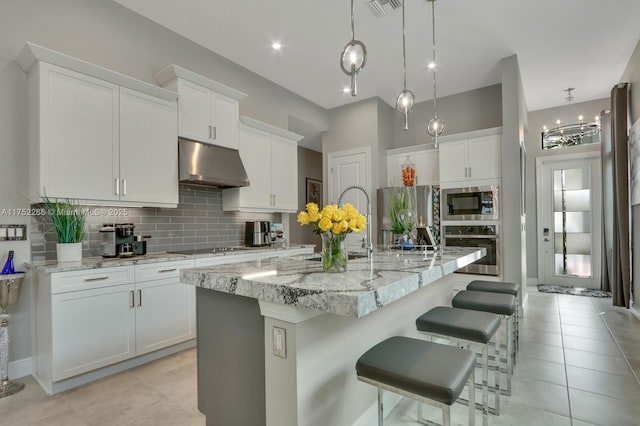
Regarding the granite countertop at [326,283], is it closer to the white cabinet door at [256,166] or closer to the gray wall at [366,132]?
the white cabinet door at [256,166]

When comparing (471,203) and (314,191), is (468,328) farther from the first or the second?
(314,191)

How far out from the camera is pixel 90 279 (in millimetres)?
2389

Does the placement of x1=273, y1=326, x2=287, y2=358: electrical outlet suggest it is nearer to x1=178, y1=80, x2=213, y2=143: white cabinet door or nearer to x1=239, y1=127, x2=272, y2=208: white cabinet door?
x1=178, y1=80, x2=213, y2=143: white cabinet door

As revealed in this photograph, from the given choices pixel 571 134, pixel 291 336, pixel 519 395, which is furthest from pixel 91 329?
pixel 571 134

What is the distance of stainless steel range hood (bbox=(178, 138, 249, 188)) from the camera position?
3.27 meters

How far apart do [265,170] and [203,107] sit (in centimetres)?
118

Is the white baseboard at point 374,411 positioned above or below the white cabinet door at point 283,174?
below

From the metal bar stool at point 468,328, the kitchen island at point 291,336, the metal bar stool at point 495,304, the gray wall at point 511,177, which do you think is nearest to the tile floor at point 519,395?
the metal bar stool at point 495,304

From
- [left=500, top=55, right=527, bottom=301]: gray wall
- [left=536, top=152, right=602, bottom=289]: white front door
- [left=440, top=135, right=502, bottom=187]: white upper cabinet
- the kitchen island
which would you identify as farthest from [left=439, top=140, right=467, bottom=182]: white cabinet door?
the kitchen island

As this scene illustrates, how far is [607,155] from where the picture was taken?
5074 mm

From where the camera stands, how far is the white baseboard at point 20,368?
245cm

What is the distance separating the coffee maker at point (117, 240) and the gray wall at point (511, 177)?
14.1 feet

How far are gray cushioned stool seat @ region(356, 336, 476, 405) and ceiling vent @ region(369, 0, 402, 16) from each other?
3062 mm

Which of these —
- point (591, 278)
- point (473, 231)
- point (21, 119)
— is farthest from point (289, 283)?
point (591, 278)
